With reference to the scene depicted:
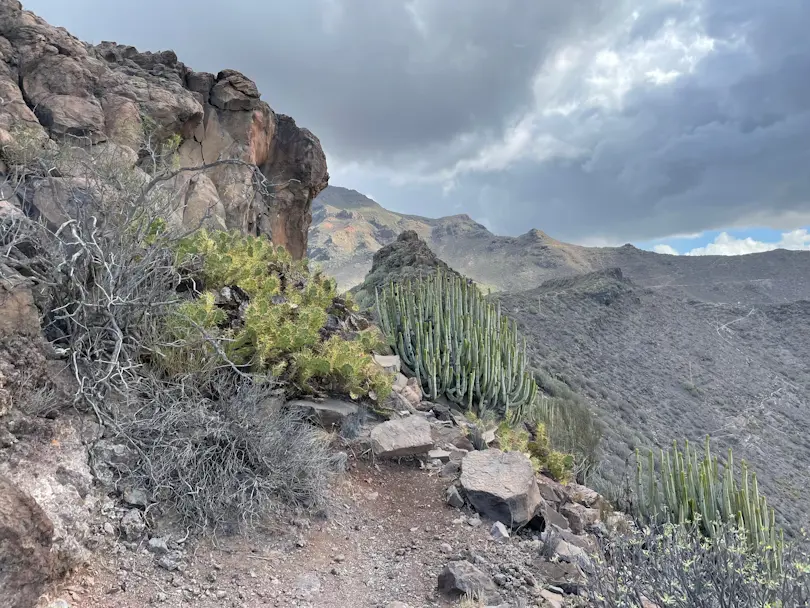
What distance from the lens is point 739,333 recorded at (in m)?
35.7

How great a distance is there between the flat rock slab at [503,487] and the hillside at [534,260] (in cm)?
4221

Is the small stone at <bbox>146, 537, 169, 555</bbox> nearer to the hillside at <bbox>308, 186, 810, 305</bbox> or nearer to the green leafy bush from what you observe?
the green leafy bush

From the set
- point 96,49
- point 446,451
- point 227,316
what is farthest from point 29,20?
point 446,451

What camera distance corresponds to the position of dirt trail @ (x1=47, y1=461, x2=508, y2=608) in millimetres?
3125

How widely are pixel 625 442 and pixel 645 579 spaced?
1434cm

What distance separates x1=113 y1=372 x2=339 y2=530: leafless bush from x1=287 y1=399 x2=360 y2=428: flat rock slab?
0.44 metres

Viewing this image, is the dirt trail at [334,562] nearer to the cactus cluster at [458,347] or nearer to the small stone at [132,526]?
the small stone at [132,526]

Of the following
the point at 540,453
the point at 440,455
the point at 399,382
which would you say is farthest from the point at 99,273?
the point at 540,453

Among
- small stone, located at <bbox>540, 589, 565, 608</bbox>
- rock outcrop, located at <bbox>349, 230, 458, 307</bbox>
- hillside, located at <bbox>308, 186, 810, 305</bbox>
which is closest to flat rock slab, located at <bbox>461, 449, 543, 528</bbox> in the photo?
small stone, located at <bbox>540, 589, 565, 608</bbox>

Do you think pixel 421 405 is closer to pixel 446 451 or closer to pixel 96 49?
pixel 446 451

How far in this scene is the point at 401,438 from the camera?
521 centimetres

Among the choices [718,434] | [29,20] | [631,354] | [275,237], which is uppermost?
[29,20]

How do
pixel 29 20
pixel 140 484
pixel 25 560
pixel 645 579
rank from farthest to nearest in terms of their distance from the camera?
pixel 29 20, pixel 140 484, pixel 645 579, pixel 25 560

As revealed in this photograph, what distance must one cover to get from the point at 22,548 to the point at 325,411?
2704mm
